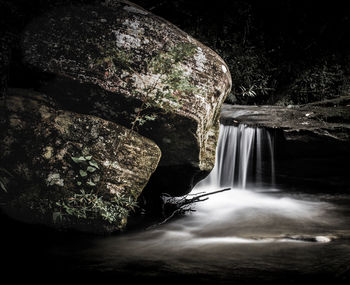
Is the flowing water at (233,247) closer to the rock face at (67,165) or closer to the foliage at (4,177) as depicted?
the rock face at (67,165)

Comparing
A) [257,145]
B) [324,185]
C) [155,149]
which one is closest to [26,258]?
[155,149]

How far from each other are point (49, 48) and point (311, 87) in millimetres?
9212

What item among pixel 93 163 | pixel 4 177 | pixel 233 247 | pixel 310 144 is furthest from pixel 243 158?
pixel 4 177

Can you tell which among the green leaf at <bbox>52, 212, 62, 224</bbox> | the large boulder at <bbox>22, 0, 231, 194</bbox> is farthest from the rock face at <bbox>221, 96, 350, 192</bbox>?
the green leaf at <bbox>52, 212, 62, 224</bbox>

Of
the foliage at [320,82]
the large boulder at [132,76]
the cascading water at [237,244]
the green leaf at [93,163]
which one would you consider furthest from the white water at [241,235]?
the foliage at [320,82]

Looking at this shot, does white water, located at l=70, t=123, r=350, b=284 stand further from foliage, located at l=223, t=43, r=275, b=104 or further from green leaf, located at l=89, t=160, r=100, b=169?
foliage, located at l=223, t=43, r=275, b=104

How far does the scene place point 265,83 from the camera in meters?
9.30

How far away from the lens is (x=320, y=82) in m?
9.68

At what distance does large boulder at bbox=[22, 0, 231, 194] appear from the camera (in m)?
3.35

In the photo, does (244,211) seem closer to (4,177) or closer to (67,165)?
(67,165)

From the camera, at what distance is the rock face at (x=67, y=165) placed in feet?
9.41

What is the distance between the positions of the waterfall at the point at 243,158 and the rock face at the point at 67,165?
2959 mm

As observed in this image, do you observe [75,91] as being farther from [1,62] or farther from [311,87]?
[311,87]

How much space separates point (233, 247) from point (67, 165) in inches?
82.3
